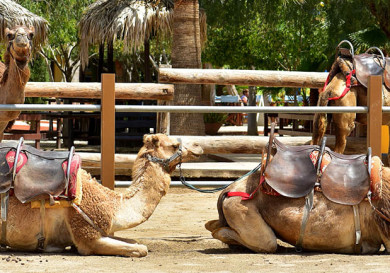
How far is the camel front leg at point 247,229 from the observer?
508cm

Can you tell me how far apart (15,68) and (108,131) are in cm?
213

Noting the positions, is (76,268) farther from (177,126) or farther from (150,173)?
(177,126)

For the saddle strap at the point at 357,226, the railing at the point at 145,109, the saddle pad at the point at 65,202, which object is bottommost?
the saddle strap at the point at 357,226

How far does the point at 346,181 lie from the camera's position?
5.08 meters

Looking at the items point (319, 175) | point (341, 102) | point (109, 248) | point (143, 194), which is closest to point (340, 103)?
point (341, 102)

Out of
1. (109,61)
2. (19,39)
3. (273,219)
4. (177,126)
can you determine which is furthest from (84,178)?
(109,61)

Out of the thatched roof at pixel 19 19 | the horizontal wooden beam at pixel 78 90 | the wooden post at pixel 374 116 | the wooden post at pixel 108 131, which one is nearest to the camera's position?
the wooden post at pixel 108 131

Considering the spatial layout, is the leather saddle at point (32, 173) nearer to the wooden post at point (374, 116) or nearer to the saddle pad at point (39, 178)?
the saddle pad at point (39, 178)

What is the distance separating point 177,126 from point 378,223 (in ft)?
25.8

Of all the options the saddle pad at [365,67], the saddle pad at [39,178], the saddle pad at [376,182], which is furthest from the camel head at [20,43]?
the saddle pad at [365,67]

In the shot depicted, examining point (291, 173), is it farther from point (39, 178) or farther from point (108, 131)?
point (39, 178)

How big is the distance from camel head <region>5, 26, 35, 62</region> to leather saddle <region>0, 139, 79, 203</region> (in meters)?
1.85

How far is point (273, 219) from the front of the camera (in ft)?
16.8

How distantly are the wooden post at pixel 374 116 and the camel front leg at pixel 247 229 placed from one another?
133 centimetres
